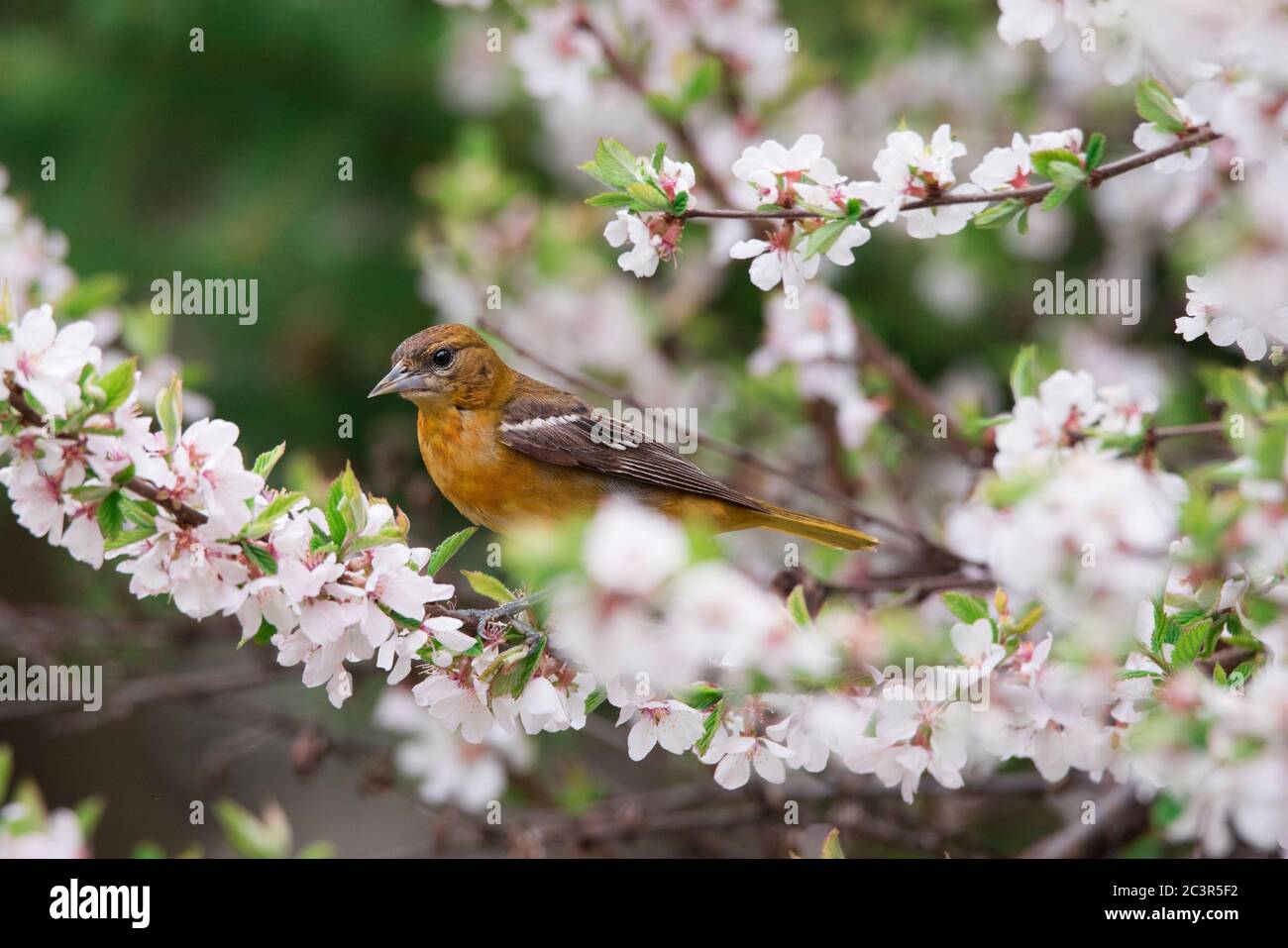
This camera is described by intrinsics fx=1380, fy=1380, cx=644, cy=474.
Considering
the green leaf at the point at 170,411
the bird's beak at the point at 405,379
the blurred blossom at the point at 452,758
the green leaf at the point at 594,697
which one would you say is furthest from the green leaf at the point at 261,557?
the blurred blossom at the point at 452,758

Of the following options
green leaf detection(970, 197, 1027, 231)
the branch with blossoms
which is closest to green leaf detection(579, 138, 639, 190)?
the branch with blossoms

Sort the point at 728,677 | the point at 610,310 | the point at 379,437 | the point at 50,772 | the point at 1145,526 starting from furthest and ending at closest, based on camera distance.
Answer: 1. the point at 50,772
2. the point at 379,437
3. the point at 610,310
4. the point at 728,677
5. the point at 1145,526

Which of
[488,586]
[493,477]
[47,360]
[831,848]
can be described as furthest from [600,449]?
[47,360]

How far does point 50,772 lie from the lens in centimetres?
724

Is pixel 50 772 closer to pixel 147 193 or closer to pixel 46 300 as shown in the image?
pixel 147 193

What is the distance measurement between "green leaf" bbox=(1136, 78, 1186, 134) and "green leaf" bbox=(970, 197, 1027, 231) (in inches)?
10.3

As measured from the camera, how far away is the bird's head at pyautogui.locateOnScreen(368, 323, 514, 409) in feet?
13.4

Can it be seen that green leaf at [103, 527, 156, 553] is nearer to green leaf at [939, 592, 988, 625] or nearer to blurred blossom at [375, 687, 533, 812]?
green leaf at [939, 592, 988, 625]

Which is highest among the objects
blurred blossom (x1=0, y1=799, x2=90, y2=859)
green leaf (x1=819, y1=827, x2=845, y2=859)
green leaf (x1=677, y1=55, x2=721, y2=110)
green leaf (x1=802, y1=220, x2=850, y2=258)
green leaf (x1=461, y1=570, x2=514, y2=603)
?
green leaf (x1=677, y1=55, x2=721, y2=110)

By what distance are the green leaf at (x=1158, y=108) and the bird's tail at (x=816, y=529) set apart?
1.50 metres

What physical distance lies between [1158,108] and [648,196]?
36.2 inches

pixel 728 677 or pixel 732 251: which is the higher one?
pixel 732 251

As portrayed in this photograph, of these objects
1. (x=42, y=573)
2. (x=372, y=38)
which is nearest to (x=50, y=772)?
(x=42, y=573)

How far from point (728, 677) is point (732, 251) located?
0.78 meters
